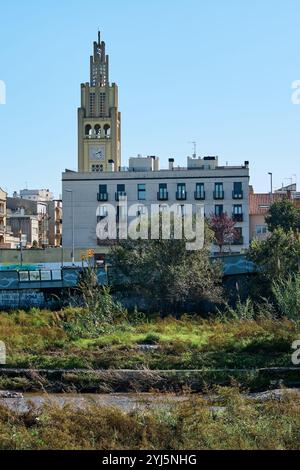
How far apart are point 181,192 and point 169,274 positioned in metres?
35.4

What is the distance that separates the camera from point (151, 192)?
247 feet

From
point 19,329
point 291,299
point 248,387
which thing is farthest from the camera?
point 19,329

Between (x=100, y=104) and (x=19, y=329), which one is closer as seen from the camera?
(x=19, y=329)

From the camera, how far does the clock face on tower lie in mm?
90688

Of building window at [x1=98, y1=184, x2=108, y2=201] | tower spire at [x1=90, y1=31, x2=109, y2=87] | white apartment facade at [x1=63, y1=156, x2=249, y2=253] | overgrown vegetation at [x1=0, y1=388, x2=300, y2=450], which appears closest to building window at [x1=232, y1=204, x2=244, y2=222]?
white apartment facade at [x1=63, y1=156, x2=249, y2=253]

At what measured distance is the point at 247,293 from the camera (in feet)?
135

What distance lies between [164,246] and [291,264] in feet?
20.9

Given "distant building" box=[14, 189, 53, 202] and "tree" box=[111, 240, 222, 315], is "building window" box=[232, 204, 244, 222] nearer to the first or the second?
"tree" box=[111, 240, 222, 315]

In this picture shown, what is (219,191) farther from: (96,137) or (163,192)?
(96,137)

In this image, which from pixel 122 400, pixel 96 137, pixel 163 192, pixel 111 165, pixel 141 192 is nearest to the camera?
pixel 122 400

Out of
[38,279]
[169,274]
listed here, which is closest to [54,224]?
[38,279]

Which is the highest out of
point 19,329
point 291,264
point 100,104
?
point 100,104

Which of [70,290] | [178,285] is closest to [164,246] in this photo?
[178,285]
